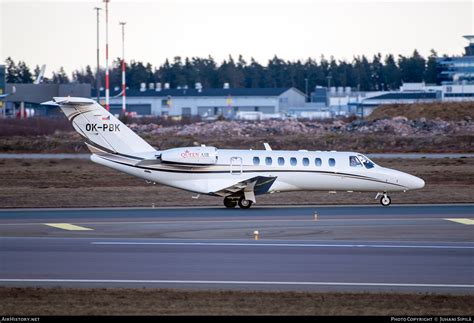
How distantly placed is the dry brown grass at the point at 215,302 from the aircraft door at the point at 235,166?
49.7 feet

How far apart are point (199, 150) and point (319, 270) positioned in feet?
43.6

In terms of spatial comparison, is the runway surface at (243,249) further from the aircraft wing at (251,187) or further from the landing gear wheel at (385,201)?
the landing gear wheel at (385,201)

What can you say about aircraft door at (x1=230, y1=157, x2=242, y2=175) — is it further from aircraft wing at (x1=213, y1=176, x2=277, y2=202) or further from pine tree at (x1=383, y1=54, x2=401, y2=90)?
pine tree at (x1=383, y1=54, x2=401, y2=90)

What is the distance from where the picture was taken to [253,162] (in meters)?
31.7

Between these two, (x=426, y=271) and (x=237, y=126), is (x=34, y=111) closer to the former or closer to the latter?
(x=237, y=126)

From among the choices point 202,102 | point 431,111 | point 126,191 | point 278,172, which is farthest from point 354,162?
point 202,102

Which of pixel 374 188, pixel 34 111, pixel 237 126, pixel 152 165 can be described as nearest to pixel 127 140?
pixel 152 165

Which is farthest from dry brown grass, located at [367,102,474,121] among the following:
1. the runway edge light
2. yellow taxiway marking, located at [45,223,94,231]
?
the runway edge light

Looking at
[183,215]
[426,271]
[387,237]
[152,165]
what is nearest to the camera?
[426,271]

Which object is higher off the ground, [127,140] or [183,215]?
[127,140]

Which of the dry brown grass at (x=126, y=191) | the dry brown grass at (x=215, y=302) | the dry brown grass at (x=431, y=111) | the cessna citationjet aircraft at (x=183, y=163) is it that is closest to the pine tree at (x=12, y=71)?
the dry brown grass at (x=431, y=111)

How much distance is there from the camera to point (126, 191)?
123 ft

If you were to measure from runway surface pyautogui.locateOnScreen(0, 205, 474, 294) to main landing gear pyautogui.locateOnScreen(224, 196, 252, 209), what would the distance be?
37.9 inches

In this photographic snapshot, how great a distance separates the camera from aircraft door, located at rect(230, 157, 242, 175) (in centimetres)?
3145
